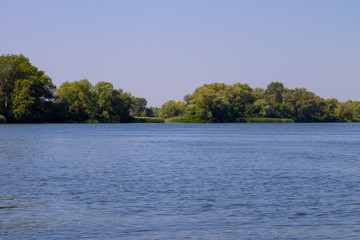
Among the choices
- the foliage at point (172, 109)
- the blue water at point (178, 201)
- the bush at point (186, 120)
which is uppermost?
the foliage at point (172, 109)

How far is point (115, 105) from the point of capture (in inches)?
5094

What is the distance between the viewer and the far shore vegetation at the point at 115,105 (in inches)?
4281

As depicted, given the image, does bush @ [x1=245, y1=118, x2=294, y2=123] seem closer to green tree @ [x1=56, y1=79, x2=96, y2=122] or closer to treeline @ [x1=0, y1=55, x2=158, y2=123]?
treeline @ [x1=0, y1=55, x2=158, y2=123]

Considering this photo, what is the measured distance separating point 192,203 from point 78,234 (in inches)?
188

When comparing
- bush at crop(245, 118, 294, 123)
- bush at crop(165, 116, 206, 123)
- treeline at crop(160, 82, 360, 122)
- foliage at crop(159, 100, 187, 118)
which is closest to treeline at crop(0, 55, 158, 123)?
bush at crop(165, 116, 206, 123)

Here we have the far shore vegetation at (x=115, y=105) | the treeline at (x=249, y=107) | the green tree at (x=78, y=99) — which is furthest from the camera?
the treeline at (x=249, y=107)

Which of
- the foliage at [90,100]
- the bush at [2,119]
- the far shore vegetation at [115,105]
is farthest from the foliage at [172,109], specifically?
the bush at [2,119]

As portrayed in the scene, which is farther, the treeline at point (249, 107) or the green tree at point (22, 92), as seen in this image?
the treeline at point (249, 107)

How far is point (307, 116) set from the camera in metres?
190

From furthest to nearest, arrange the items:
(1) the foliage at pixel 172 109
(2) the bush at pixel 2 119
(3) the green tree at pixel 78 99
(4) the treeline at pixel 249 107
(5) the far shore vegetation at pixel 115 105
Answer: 1. (1) the foliage at pixel 172 109
2. (4) the treeline at pixel 249 107
3. (3) the green tree at pixel 78 99
4. (5) the far shore vegetation at pixel 115 105
5. (2) the bush at pixel 2 119

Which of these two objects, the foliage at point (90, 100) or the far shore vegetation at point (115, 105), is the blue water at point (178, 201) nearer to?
the far shore vegetation at point (115, 105)

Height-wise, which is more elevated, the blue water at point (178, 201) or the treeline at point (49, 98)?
the treeline at point (49, 98)

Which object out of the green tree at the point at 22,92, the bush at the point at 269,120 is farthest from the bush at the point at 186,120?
the green tree at the point at 22,92

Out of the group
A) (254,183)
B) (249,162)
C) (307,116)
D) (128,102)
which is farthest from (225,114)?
(254,183)
